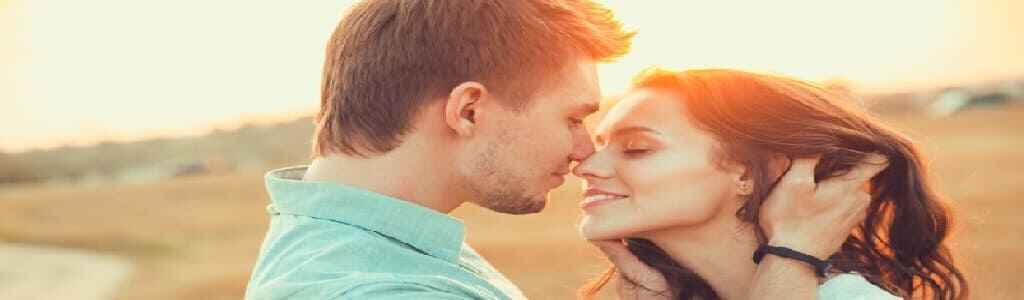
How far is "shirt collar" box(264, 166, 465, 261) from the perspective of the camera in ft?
11.4

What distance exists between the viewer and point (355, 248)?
130 inches

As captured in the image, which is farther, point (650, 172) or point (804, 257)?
point (650, 172)

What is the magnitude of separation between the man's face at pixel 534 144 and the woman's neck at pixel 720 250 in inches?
14.7

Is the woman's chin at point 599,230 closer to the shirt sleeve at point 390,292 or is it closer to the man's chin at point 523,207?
the man's chin at point 523,207

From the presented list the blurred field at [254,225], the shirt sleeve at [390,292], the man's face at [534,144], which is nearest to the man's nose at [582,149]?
the man's face at [534,144]

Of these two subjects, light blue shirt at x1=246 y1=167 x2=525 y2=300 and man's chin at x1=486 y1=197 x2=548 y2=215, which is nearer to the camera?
light blue shirt at x1=246 y1=167 x2=525 y2=300

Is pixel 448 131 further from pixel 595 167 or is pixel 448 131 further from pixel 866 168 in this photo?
pixel 866 168

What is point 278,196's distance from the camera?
143 inches

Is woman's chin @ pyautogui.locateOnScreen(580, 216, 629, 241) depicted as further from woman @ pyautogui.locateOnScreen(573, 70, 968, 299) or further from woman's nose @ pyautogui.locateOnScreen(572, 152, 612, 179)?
woman's nose @ pyautogui.locateOnScreen(572, 152, 612, 179)

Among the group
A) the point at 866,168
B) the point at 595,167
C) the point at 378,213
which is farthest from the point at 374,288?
the point at 866,168

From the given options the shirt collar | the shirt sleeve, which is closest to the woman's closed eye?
the shirt collar

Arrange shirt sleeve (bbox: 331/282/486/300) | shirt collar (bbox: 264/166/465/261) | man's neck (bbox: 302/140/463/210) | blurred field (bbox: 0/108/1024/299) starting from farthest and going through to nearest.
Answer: blurred field (bbox: 0/108/1024/299), man's neck (bbox: 302/140/463/210), shirt collar (bbox: 264/166/465/261), shirt sleeve (bbox: 331/282/486/300)

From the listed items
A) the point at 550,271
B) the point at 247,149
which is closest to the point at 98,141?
the point at 247,149

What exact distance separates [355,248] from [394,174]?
462 millimetres
